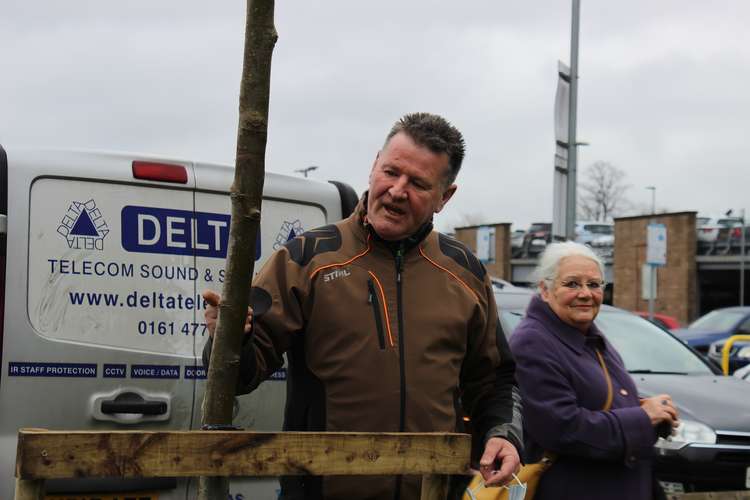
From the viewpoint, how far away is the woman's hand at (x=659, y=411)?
140 inches

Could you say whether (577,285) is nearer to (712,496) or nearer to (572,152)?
(712,496)

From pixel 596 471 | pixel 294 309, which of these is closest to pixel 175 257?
pixel 294 309

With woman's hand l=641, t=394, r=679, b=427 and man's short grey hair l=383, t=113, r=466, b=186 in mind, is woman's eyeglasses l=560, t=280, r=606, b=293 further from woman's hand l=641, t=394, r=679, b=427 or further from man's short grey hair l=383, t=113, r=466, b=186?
man's short grey hair l=383, t=113, r=466, b=186

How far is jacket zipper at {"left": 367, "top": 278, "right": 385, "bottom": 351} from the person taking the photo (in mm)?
2625

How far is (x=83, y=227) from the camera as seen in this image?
383 cm

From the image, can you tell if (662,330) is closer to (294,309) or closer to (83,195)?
(83,195)

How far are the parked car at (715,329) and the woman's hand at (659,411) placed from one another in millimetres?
15579

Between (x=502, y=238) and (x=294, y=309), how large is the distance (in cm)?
4413

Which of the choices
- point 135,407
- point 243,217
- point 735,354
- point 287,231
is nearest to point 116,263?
point 135,407

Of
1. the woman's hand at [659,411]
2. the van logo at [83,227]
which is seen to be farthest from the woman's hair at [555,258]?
the van logo at [83,227]

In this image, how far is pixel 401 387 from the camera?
2621 millimetres

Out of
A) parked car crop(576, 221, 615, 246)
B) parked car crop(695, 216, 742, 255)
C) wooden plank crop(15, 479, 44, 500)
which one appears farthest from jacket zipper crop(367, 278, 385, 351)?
parked car crop(576, 221, 615, 246)

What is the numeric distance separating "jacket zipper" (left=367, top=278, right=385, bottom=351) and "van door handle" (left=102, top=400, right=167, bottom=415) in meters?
1.53

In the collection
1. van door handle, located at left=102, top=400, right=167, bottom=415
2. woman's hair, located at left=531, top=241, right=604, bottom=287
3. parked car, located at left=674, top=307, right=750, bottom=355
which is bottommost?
parked car, located at left=674, top=307, right=750, bottom=355
